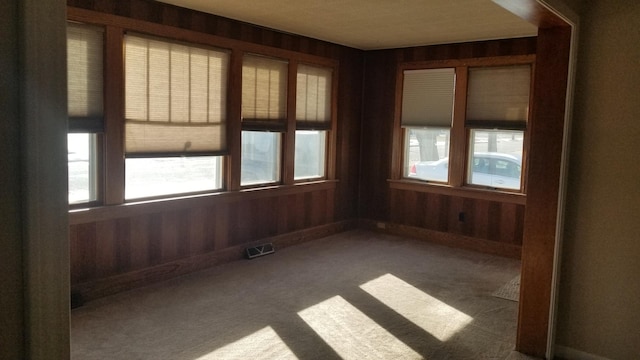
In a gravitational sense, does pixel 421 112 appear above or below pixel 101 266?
above

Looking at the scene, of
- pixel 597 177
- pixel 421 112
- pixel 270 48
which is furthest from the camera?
pixel 421 112

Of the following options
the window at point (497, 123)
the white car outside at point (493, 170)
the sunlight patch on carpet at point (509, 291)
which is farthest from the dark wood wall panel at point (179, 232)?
the sunlight patch on carpet at point (509, 291)

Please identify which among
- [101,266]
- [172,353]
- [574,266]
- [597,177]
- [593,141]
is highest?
[593,141]

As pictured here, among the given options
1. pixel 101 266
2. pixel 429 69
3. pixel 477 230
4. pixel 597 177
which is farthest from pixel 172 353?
pixel 429 69

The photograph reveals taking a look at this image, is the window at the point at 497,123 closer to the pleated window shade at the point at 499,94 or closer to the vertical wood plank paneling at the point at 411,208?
the pleated window shade at the point at 499,94

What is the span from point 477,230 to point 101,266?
4.00 m

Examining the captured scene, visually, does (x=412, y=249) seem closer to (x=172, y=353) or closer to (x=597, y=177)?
(x=597, y=177)

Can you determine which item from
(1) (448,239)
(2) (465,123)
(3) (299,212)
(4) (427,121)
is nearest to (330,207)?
(3) (299,212)

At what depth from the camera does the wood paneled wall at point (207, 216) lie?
13.2 feet

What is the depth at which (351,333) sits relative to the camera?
11.5 feet

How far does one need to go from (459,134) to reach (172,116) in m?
3.24

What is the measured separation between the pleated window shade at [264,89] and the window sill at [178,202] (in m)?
0.76

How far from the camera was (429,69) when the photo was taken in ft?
20.0

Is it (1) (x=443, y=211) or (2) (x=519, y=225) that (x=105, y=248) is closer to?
(1) (x=443, y=211)
